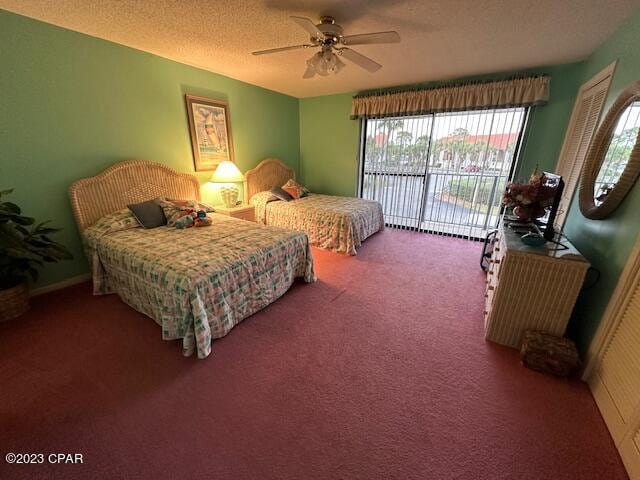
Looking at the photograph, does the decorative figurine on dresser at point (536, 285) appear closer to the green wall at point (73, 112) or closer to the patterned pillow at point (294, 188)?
the patterned pillow at point (294, 188)

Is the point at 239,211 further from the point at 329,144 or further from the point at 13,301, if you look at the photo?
the point at 329,144

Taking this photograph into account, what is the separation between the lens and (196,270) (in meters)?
1.77

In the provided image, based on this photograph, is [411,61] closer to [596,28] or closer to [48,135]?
[596,28]

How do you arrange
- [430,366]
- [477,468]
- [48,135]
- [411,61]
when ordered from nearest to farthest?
1. [477,468]
2. [430,366]
3. [48,135]
4. [411,61]

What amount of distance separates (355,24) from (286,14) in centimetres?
59

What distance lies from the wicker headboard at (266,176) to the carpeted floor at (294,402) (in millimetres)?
2540

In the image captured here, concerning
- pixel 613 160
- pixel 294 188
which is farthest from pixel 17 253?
pixel 613 160

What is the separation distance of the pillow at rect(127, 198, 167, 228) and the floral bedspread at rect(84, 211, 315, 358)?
93 millimetres

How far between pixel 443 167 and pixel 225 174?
11.0ft

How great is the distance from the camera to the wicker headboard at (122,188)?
8.14ft

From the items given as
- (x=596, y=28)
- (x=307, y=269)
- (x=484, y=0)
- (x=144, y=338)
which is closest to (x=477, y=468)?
(x=307, y=269)

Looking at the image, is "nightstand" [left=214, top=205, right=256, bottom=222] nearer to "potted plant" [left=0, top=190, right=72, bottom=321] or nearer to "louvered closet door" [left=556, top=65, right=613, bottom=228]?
"potted plant" [left=0, top=190, right=72, bottom=321]

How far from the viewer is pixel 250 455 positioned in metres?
1.20

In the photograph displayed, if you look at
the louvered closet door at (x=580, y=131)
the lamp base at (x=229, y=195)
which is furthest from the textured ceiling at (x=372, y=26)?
the lamp base at (x=229, y=195)
